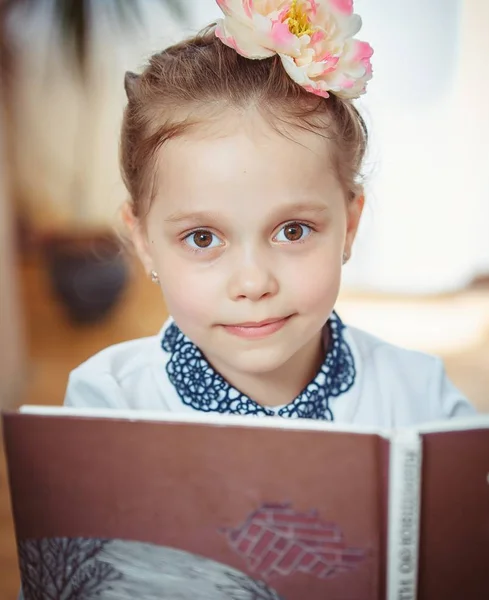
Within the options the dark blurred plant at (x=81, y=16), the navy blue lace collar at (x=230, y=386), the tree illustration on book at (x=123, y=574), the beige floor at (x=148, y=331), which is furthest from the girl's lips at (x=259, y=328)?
the dark blurred plant at (x=81, y=16)

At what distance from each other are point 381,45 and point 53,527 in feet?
2.45

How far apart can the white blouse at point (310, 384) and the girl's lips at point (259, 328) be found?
0.11m

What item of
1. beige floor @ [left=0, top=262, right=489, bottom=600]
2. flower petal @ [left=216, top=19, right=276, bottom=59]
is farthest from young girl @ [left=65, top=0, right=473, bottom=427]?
beige floor @ [left=0, top=262, right=489, bottom=600]

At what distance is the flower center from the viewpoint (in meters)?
0.66

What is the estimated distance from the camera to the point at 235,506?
2.02ft

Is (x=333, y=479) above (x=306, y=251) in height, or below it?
below

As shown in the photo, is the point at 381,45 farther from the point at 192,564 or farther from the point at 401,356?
the point at 192,564

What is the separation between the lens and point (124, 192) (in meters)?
0.87

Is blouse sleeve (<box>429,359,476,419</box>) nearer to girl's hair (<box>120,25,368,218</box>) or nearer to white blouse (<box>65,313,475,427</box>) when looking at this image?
white blouse (<box>65,313,475,427</box>)

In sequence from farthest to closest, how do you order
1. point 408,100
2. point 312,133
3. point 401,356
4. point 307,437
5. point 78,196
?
point 78,196 < point 408,100 < point 401,356 < point 312,133 < point 307,437

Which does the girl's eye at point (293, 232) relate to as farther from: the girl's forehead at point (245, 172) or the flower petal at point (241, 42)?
the flower petal at point (241, 42)

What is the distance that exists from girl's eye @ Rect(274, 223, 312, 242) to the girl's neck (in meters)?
0.18

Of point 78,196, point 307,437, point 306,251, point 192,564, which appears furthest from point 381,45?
point 78,196

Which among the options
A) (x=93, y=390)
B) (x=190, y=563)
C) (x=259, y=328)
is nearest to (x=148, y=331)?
(x=93, y=390)
